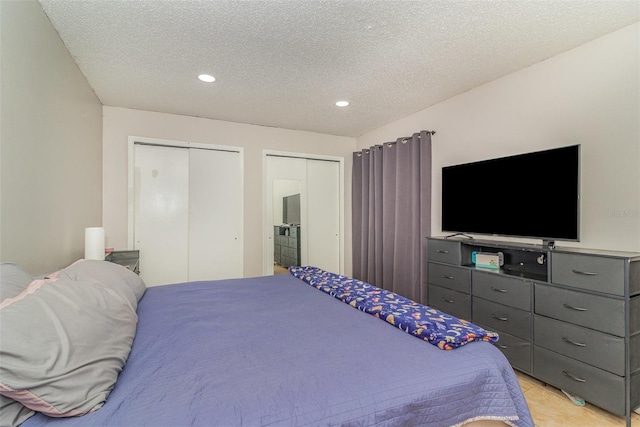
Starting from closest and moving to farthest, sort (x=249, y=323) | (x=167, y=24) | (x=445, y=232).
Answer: (x=249, y=323) < (x=167, y=24) < (x=445, y=232)

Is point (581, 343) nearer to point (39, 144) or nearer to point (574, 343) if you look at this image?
point (574, 343)

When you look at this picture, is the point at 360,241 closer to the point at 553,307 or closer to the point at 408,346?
the point at 553,307

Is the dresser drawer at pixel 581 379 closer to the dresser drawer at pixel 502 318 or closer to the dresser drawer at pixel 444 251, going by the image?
the dresser drawer at pixel 502 318

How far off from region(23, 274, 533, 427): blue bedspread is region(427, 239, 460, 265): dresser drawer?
1496 millimetres

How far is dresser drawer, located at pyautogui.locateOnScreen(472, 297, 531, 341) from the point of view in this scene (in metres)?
2.21

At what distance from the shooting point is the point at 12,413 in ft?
2.63

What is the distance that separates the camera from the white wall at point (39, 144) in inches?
58.1

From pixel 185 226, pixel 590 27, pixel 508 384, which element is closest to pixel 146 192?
pixel 185 226

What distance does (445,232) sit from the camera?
329 centimetres

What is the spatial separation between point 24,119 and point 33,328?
1.41m

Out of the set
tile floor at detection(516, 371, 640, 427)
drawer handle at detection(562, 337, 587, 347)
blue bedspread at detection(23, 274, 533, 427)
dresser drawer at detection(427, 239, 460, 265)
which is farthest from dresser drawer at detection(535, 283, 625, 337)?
blue bedspread at detection(23, 274, 533, 427)

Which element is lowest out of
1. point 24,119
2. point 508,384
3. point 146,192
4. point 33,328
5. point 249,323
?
point 508,384

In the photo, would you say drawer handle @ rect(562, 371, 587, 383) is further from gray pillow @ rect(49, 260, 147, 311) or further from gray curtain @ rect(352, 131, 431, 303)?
gray pillow @ rect(49, 260, 147, 311)

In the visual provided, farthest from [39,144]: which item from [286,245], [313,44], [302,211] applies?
[302,211]
